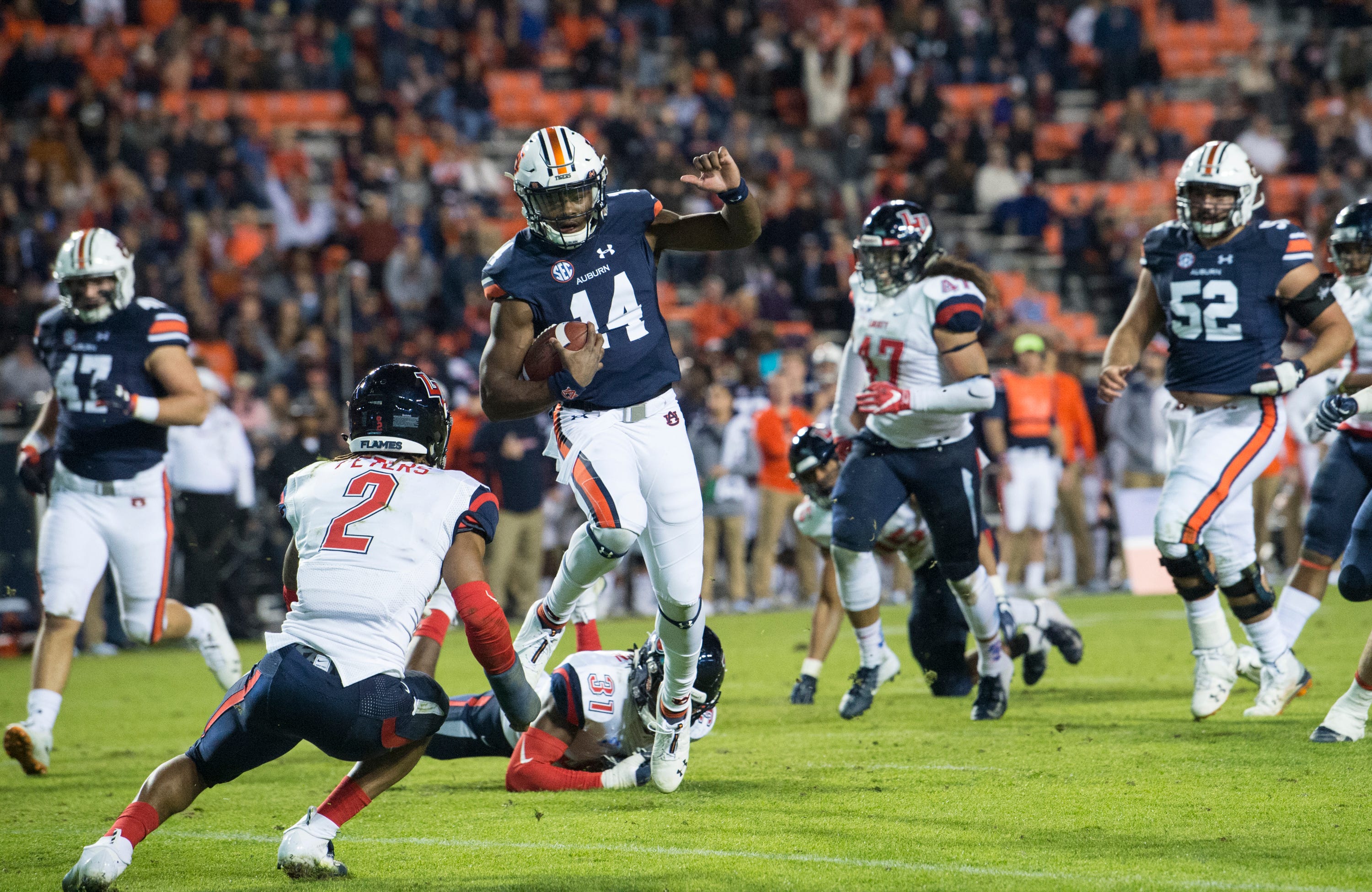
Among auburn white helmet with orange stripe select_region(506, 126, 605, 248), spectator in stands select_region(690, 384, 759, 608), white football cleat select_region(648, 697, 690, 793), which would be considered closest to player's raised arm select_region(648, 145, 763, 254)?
auburn white helmet with orange stripe select_region(506, 126, 605, 248)

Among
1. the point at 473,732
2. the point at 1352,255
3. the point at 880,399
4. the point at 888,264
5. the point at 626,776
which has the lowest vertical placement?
the point at 626,776

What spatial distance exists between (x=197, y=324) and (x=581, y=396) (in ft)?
31.6

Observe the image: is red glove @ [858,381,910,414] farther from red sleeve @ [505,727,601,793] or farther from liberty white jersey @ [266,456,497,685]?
liberty white jersey @ [266,456,497,685]

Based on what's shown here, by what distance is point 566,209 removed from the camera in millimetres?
5438

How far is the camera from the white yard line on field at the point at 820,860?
3842mm

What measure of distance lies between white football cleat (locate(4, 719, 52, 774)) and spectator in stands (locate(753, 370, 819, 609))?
7523 millimetres

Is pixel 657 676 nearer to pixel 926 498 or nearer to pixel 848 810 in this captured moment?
pixel 848 810

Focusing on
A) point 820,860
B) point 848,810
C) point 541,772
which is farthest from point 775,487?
point 820,860

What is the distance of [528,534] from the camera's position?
43.4 feet

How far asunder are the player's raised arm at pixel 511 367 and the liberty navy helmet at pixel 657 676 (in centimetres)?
A: 100

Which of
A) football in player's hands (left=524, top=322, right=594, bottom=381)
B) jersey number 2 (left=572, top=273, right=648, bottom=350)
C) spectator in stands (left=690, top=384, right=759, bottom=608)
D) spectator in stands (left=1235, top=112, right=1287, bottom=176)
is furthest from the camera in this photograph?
spectator in stands (left=1235, top=112, right=1287, bottom=176)

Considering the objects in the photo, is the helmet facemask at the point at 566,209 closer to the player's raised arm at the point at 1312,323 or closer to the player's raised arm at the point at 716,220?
the player's raised arm at the point at 716,220

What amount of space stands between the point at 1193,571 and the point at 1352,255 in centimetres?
163

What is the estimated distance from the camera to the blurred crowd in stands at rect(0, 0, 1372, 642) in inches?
541
